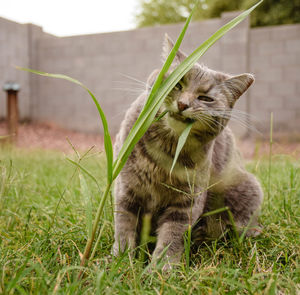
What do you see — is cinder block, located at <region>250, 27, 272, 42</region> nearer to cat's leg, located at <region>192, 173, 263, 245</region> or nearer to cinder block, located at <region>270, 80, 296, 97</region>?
cinder block, located at <region>270, 80, 296, 97</region>

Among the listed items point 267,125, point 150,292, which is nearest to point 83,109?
point 267,125

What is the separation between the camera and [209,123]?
1.42 metres

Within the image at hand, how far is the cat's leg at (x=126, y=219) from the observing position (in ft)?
4.63

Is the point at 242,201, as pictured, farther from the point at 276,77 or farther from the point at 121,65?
the point at 121,65

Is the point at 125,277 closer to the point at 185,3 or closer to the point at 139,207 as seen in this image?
the point at 139,207

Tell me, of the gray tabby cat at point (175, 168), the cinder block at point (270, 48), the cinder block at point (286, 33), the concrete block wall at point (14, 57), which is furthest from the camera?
the concrete block wall at point (14, 57)

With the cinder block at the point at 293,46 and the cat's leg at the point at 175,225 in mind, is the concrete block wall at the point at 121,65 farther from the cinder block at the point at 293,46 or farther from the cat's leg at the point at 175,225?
the cat's leg at the point at 175,225

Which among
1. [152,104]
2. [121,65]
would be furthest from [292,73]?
[152,104]

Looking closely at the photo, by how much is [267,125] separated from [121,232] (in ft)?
17.0

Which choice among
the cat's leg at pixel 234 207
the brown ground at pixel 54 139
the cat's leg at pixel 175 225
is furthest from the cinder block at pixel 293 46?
the cat's leg at pixel 175 225

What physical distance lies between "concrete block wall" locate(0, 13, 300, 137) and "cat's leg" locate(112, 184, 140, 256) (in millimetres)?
4125

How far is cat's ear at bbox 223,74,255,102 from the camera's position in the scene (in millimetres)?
1469

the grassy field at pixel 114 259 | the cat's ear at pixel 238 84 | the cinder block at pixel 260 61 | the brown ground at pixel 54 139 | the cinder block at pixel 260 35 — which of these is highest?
the cinder block at pixel 260 35

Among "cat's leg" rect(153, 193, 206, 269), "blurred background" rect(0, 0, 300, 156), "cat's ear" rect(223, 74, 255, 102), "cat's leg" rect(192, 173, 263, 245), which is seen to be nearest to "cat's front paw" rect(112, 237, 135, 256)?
"cat's leg" rect(153, 193, 206, 269)
